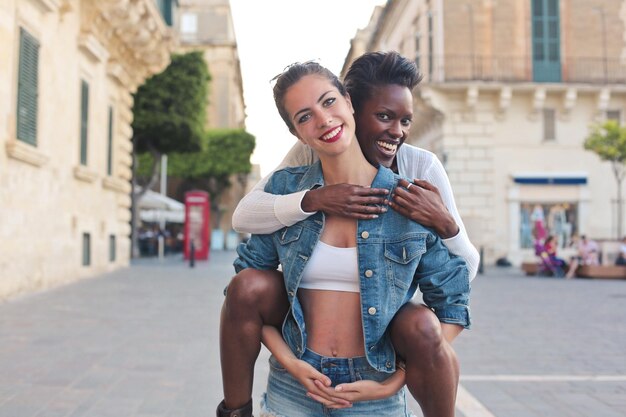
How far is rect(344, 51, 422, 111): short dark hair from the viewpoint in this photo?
185 cm

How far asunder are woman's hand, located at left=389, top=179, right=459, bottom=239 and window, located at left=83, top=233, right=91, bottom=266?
13.4 m

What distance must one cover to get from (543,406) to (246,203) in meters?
3.15

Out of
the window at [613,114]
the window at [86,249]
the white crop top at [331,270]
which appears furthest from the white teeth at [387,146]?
the window at [613,114]

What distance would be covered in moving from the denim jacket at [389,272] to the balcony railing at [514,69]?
22.7m

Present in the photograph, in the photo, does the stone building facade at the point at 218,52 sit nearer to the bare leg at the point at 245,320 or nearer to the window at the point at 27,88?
the window at the point at 27,88

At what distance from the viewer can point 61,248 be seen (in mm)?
12117

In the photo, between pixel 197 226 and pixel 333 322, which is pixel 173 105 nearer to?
pixel 197 226

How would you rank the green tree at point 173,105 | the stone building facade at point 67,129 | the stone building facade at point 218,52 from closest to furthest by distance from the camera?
1. the stone building facade at point 67,129
2. the green tree at point 173,105
3. the stone building facade at point 218,52

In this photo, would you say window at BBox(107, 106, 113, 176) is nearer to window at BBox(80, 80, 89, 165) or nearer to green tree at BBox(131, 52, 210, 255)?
window at BBox(80, 80, 89, 165)

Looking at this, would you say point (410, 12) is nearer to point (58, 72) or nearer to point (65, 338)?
point (58, 72)

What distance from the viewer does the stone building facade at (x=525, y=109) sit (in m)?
23.1

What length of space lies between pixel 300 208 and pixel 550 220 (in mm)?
23261

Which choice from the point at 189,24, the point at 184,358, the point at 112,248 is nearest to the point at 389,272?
the point at 184,358

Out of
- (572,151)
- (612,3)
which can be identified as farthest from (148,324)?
(612,3)
